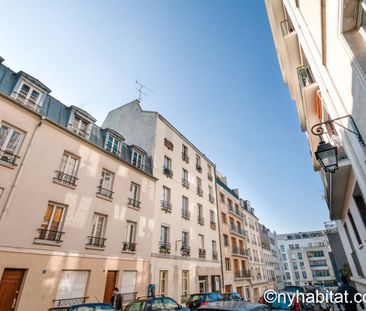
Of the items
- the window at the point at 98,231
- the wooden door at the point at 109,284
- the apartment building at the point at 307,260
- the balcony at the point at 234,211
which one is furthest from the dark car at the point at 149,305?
the apartment building at the point at 307,260

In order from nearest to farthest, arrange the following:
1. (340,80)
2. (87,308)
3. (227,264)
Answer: (340,80), (87,308), (227,264)

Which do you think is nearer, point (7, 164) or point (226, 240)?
point (7, 164)

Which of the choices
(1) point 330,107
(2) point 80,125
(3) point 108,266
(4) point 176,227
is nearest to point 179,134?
(4) point 176,227

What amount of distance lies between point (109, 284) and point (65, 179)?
6.33 m

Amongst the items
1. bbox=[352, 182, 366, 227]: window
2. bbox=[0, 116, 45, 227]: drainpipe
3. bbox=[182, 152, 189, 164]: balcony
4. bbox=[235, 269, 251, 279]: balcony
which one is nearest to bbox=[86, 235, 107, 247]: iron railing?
bbox=[0, 116, 45, 227]: drainpipe

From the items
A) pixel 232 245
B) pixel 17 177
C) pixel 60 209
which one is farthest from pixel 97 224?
pixel 232 245

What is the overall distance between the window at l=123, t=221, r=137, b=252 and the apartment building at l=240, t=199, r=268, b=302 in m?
22.8

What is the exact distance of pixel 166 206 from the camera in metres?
18.3

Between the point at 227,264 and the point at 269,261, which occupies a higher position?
the point at 269,261

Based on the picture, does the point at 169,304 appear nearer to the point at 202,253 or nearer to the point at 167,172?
the point at 167,172

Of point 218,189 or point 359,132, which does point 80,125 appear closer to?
point 359,132

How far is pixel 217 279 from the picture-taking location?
21.6 m

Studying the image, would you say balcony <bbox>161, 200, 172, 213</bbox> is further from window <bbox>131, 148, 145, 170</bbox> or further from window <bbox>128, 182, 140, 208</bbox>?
window <bbox>131, 148, 145, 170</bbox>

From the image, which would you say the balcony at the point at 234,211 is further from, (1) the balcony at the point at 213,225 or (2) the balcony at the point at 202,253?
(2) the balcony at the point at 202,253
